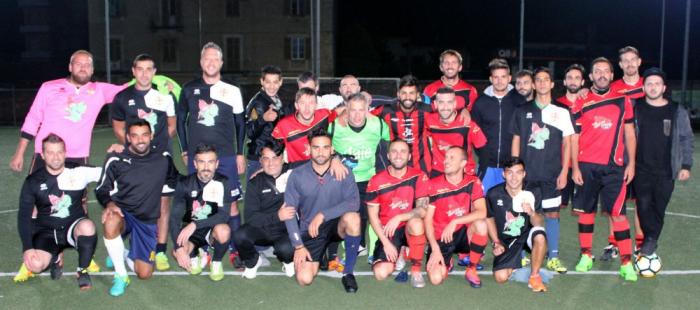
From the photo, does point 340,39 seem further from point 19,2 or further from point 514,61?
point 19,2

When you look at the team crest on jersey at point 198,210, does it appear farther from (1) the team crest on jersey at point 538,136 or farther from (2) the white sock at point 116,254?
(1) the team crest on jersey at point 538,136

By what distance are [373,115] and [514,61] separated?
38799 millimetres

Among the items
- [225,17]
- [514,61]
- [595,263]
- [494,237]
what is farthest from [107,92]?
[514,61]

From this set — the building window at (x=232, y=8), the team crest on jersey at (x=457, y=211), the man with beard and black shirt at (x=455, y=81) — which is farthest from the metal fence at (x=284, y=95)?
→ the team crest on jersey at (x=457, y=211)

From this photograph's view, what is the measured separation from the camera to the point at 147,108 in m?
6.18

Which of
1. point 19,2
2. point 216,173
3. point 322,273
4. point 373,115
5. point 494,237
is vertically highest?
point 19,2

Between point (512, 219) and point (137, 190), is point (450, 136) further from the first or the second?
point (137, 190)

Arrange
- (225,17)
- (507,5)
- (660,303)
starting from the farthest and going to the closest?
1. (507,5)
2. (225,17)
3. (660,303)

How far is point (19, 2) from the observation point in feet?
→ 150

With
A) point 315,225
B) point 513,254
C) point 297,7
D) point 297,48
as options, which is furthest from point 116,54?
point 513,254

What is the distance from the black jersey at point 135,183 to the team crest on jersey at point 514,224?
2936mm

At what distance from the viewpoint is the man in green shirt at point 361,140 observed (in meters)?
5.99

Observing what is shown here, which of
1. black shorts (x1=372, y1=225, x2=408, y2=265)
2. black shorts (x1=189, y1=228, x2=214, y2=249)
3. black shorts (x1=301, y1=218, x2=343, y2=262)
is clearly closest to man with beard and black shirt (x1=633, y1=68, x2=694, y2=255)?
black shorts (x1=372, y1=225, x2=408, y2=265)

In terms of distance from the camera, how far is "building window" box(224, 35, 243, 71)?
130 ft
